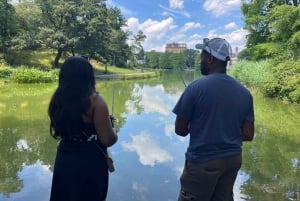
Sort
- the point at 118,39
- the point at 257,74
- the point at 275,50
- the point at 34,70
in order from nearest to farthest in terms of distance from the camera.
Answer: the point at 257,74 < the point at 275,50 < the point at 34,70 < the point at 118,39

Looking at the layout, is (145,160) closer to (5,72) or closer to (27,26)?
(5,72)

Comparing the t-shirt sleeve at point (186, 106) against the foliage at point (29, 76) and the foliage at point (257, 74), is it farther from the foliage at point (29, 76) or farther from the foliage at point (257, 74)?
the foliage at point (29, 76)

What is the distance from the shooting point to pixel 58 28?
34125 millimetres

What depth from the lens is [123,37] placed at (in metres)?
45.5

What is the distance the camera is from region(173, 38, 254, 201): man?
7.39ft

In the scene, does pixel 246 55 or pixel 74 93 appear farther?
pixel 246 55

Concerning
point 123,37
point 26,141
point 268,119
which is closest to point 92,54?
point 123,37

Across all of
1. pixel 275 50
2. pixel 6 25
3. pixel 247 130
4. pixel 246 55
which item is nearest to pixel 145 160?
pixel 247 130

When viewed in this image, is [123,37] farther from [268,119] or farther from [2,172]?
[2,172]

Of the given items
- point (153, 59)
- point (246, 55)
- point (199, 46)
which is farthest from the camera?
point (153, 59)

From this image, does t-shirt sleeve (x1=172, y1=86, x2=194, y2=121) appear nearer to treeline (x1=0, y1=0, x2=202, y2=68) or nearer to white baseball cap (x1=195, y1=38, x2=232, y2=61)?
white baseball cap (x1=195, y1=38, x2=232, y2=61)

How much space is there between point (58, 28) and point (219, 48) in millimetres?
33480

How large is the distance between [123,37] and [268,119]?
116ft

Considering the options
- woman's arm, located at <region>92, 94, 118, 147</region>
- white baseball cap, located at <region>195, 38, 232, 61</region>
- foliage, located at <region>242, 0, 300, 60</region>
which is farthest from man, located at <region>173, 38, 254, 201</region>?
foliage, located at <region>242, 0, 300, 60</region>
